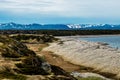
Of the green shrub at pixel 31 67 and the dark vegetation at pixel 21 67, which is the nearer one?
the dark vegetation at pixel 21 67

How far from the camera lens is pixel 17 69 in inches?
906

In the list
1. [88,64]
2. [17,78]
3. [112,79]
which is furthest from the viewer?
[88,64]

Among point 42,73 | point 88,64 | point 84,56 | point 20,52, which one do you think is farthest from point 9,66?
point 84,56

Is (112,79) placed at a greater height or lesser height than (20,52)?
lesser

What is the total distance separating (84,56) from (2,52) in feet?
151

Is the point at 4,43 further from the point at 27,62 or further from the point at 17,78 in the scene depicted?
the point at 17,78

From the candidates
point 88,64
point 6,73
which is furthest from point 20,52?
point 88,64

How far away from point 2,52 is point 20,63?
2649 mm

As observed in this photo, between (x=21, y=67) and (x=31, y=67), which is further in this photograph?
(x=31, y=67)

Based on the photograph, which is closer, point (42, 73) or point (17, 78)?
point (17, 78)

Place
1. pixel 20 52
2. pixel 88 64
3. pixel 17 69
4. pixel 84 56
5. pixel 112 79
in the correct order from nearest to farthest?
pixel 17 69 → pixel 20 52 → pixel 112 79 → pixel 88 64 → pixel 84 56

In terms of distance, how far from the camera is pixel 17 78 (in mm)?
21484

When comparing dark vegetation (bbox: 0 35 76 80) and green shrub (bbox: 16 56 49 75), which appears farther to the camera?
green shrub (bbox: 16 56 49 75)

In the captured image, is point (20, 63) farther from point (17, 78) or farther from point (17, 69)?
point (17, 78)
